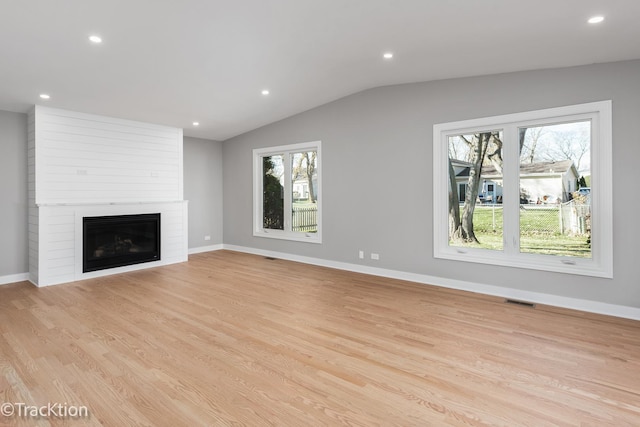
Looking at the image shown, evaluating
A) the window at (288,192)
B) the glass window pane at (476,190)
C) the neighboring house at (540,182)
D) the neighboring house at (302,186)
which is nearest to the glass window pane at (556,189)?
the neighboring house at (540,182)

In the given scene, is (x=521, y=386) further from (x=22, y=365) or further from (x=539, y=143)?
(x=22, y=365)

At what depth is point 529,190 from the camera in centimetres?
409

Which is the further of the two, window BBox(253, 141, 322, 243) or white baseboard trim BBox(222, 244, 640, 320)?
window BBox(253, 141, 322, 243)

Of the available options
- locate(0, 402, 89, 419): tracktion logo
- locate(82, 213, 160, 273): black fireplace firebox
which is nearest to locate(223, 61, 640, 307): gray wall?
locate(82, 213, 160, 273): black fireplace firebox

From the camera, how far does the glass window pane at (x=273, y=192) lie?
6.85 m

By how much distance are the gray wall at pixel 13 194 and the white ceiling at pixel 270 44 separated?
13.8 inches

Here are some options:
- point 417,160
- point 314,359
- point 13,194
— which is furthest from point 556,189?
point 13,194

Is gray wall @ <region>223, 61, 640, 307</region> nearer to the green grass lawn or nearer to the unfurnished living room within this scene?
the unfurnished living room

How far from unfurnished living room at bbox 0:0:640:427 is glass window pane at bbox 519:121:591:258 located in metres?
0.02

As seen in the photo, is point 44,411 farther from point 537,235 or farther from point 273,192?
point 273,192

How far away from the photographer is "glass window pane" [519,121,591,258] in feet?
12.3

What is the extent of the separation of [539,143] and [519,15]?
1.79 metres

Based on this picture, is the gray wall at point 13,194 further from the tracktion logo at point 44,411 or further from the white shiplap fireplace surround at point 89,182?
the tracktion logo at point 44,411

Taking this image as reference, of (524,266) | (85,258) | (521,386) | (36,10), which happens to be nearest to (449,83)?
(524,266)
